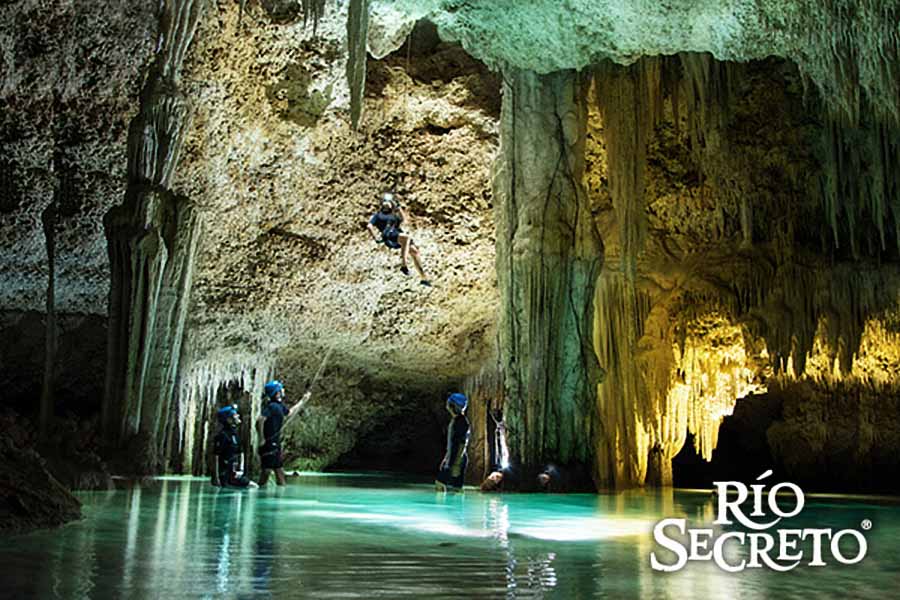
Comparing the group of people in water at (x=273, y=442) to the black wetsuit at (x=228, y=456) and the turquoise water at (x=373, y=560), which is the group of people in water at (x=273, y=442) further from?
the turquoise water at (x=373, y=560)

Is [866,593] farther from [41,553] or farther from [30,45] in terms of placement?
[30,45]

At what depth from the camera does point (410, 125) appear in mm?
10852

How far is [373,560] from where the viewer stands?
3.29 meters

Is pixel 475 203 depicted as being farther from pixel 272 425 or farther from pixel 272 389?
pixel 272 425

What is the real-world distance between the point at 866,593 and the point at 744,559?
83 cm

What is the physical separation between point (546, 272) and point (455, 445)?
2.14 m

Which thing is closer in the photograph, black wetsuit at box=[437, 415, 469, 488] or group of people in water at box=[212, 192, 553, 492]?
group of people in water at box=[212, 192, 553, 492]

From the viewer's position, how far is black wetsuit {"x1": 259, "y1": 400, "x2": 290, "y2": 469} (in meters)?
9.01

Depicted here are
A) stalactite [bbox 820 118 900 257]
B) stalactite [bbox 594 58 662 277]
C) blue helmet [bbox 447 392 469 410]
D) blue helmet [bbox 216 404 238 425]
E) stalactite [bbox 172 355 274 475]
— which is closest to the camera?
blue helmet [bbox 216 404 238 425]

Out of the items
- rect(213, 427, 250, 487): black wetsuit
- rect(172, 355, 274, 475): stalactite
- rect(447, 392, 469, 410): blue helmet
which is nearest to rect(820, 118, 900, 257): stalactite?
rect(447, 392, 469, 410): blue helmet

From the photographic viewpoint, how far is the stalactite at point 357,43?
755 cm

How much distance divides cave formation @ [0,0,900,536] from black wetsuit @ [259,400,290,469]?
149 cm

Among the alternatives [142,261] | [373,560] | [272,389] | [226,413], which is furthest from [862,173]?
[373,560]

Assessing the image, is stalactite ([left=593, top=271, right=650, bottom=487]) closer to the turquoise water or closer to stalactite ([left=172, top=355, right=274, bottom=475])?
the turquoise water
